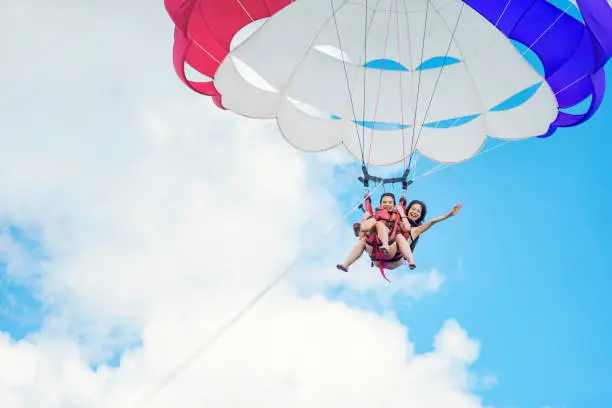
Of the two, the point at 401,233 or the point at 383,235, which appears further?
the point at 401,233

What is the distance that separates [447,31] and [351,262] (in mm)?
3733

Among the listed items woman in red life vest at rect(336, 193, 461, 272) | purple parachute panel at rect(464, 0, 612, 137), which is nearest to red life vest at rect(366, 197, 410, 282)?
woman in red life vest at rect(336, 193, 461, 272)

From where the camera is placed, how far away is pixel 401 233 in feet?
29.8

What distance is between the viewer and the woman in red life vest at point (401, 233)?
898cm

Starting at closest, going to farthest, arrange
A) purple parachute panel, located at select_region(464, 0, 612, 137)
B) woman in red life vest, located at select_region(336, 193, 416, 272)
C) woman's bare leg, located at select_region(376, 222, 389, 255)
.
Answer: woman's bare leg, located at select_region(376, 222, 389, 255), woman in red life vest, located at select_region(336, 193, 416, 272), purple parachute panel, located at select_region(464, 0, 612, 137)

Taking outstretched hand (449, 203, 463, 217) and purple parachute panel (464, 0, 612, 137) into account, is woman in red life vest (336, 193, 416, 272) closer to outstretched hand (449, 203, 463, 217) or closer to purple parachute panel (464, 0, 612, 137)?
outstretched hand (449, 203, 463, 217)

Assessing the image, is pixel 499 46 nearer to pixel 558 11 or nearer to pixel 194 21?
pixel 558 11

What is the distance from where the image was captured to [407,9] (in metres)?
10.5

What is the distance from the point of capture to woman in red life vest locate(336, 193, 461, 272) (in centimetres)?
898

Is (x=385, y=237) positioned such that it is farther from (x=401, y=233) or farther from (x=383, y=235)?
(x=401, y=233)

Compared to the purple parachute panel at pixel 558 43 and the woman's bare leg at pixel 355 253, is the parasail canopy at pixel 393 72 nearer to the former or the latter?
the purple parachute panel at pixel 558 43

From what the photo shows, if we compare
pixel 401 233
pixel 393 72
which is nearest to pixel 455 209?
pixel 401 233

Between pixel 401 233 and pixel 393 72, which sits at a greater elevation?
pixel 393 72

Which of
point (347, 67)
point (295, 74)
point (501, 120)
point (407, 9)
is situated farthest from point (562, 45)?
point (295, 74)
